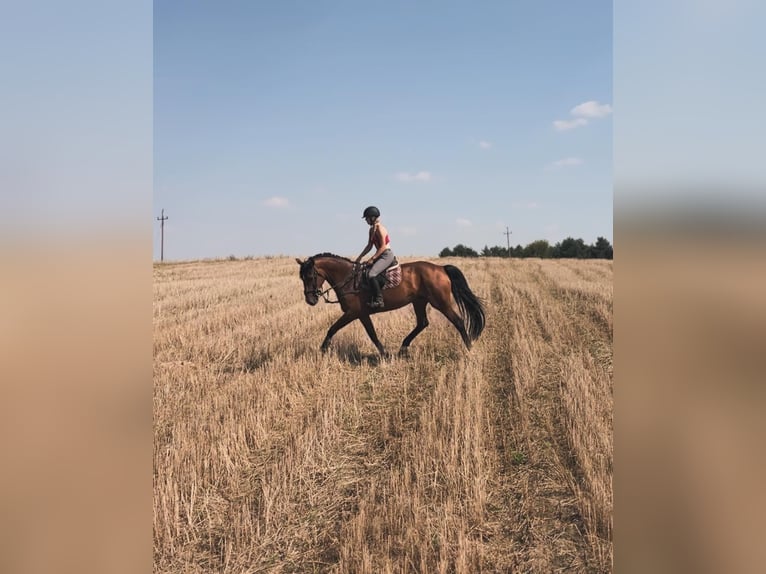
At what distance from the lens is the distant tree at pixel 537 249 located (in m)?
67.1

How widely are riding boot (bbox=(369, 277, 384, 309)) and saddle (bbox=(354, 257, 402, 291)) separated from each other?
3.7 inches

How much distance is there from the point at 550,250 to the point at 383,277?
63276mm

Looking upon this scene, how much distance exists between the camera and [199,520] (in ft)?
12.5

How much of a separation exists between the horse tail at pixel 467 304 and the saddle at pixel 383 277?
1323 millimetres

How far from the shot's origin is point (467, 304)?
359 inches

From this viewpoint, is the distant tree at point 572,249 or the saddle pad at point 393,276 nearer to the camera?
the saddle pad at point 393,276

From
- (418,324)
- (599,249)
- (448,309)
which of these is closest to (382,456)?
(418,324)


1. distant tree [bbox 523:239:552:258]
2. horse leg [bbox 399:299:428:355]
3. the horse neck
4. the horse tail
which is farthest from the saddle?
distant tree [bbox 523:239:552:258]

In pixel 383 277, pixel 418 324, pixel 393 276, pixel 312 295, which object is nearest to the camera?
pixel 312 295

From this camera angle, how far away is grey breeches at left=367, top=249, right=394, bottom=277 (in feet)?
26.8

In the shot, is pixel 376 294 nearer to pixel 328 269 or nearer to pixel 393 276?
pixel 393 276

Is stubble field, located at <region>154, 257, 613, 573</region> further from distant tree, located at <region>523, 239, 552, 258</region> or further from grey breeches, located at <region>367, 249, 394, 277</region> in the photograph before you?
distant tree, located at <region>523, 239, 552, 258</region>

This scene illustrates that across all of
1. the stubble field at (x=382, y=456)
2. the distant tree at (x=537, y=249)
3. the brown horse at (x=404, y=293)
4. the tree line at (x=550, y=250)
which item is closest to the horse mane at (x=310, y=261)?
the brown horse at (x=404, y=293)

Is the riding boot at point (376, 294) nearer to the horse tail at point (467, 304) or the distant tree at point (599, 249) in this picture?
the horse tail at point (467, 304)
